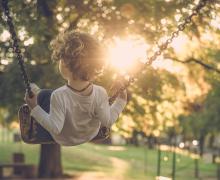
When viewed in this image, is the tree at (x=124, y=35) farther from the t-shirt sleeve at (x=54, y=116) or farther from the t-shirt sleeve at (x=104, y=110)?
the t-shirt sleeve at (x=54, y=116)

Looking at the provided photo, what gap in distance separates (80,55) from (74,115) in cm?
47

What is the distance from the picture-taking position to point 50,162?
79.2ft

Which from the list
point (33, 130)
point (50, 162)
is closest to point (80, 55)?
point (33, 130)

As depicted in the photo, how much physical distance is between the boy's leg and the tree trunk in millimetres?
19744

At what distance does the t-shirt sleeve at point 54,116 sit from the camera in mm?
4160

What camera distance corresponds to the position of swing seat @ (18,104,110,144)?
4.62 m

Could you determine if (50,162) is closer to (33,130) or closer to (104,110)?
(33,130)

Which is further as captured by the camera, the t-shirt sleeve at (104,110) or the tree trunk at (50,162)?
the tree trunk at (50,162)

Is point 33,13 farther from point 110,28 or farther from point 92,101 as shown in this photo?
point 92,101

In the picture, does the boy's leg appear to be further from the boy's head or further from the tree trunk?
the tree trunk

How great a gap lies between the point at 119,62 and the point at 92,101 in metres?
12.6

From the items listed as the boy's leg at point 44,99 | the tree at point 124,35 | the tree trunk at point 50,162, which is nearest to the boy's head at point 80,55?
the boy's leg at point 44,99

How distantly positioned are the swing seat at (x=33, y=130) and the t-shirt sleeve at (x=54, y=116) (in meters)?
0.40

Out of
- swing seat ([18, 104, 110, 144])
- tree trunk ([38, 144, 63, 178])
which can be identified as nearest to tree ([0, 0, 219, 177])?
tree trunk ([38, 144, 63, 178])
